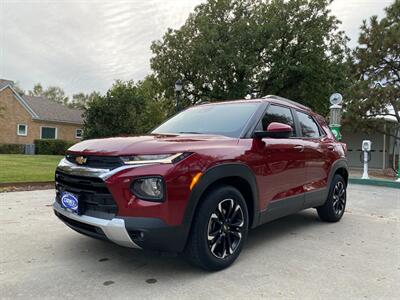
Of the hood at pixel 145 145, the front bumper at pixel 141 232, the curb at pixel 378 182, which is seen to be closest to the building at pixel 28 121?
the curb at pixel 378 182

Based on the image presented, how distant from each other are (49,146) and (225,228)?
83.2 feet

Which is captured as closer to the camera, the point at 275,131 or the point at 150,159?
the point at 150,159

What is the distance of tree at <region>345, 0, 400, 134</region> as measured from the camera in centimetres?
1569

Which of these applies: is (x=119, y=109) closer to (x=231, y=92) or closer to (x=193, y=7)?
(x=231, y=92)

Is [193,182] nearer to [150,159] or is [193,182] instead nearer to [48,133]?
[150,159]

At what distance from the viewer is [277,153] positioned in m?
4.01

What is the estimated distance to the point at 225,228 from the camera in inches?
134

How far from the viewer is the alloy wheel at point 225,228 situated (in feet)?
10.8

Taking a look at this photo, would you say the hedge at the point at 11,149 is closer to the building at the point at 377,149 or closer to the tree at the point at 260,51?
the tree at the point at 260,51

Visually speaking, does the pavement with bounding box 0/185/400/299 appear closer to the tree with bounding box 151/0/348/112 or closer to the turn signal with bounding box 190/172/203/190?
the turn signal with bounding box 190/172/203/190

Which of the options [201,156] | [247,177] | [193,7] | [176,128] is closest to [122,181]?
[201,156]

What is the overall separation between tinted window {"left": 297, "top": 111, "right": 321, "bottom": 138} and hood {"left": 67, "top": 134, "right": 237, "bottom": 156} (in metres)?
1.74

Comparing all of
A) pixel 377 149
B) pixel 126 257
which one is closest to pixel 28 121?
pixel 377 149

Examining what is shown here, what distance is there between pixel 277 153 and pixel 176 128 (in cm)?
129
